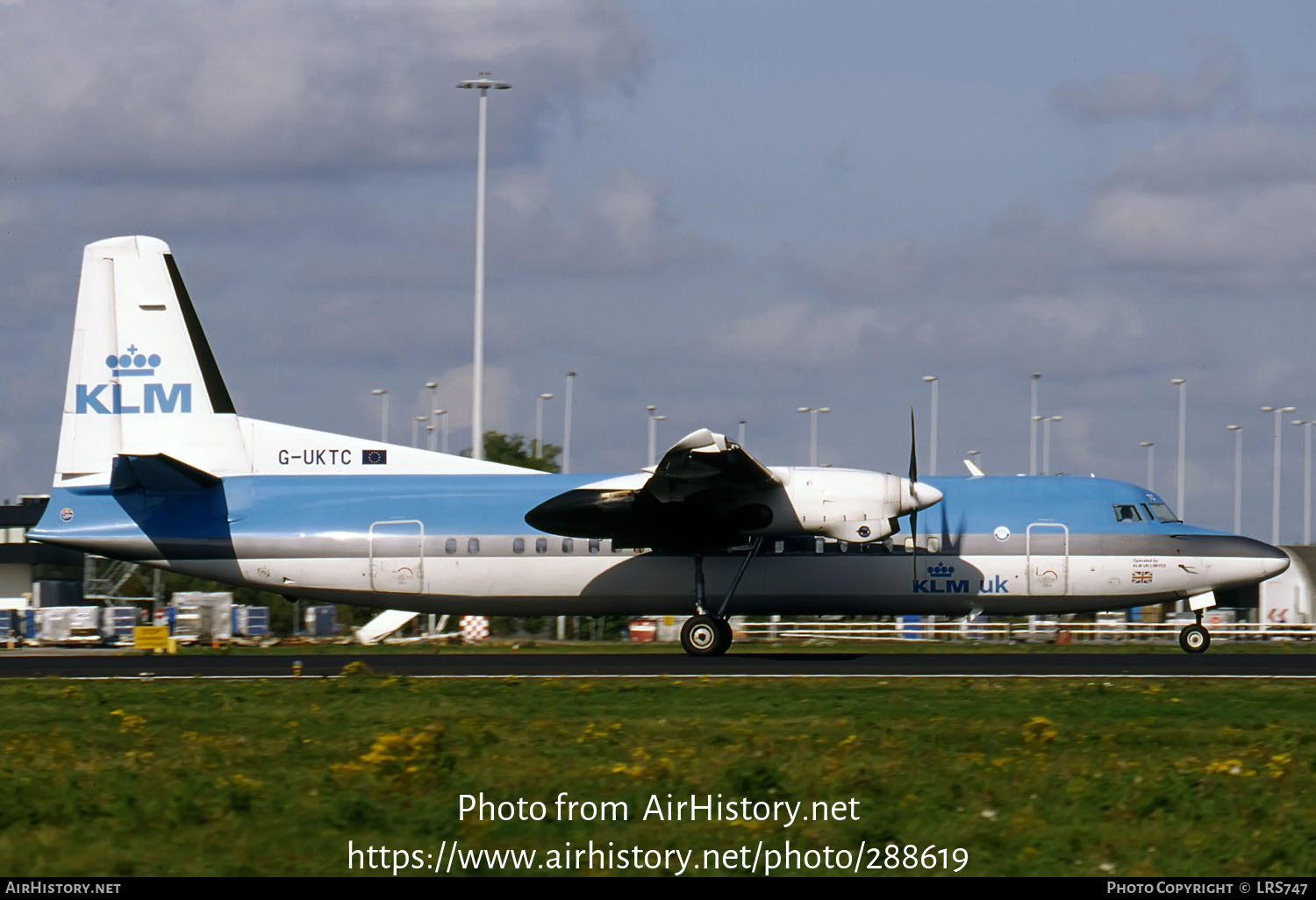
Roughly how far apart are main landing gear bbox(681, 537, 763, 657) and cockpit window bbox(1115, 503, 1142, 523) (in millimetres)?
6756

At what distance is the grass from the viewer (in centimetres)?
1018

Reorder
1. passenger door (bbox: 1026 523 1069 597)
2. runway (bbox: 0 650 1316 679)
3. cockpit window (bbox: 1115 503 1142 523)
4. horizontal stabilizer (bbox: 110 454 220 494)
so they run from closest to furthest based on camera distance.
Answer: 1. runway (bbox: 0 650 1316 679)
2. horizontal stabilizer (bbox: 110 454 220 494)
3. passenger door (bbox: 1026 523 1069 597)
4. cockpit window (bbox: 1115 503 1142 523)

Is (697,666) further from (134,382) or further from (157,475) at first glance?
(134,382)

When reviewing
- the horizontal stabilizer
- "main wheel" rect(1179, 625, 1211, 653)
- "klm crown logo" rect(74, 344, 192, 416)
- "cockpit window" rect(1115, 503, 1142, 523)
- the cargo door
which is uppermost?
"klm crown logo" rect(74, 344, 192, 416)

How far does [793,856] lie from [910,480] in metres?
15.6

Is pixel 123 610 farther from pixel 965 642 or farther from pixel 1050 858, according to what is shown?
pixel 1050 858

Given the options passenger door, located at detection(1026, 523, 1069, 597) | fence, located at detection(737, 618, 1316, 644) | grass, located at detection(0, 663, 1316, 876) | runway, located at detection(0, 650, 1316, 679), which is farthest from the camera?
fence, located at detection(737, 618, 1316, 644)

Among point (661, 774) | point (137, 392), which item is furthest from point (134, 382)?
point (661, 774)

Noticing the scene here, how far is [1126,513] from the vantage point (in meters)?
27.0

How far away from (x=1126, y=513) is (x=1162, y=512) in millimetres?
836

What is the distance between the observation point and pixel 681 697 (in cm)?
1870

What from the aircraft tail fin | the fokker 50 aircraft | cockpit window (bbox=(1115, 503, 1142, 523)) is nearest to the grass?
the fokker 50 aircraft

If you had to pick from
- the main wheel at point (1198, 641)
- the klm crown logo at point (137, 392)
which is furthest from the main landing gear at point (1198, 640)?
the klm crown logo at point (137, 392)

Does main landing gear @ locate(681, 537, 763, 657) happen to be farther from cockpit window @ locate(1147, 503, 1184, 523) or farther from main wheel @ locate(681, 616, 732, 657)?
cockpit window @ locate(1147, 503, 1184, 523)
